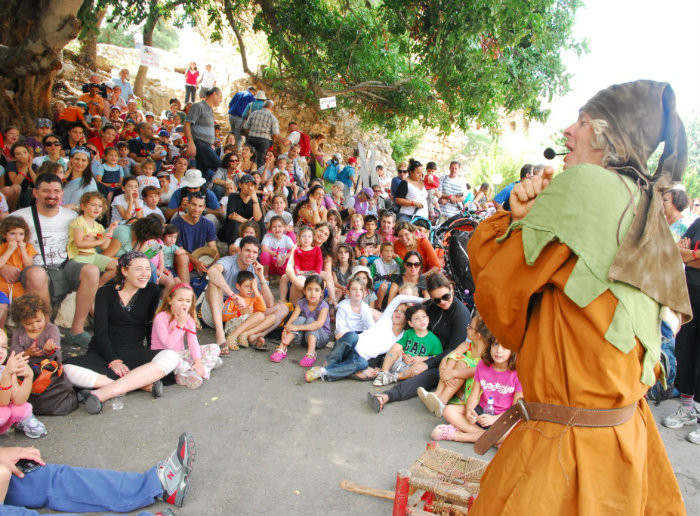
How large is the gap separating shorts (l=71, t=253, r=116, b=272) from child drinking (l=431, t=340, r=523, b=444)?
3.55 metres

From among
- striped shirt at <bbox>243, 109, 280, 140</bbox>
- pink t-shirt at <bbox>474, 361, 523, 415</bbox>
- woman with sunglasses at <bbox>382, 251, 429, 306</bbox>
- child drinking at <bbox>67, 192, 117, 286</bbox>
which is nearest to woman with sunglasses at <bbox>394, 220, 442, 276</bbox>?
woman with sunglasses at <bbox>382, 251, 429, 306</bbox>

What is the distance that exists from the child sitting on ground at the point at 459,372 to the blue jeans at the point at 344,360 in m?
0.73

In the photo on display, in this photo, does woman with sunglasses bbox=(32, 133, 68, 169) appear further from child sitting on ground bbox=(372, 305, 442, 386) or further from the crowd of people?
child sitting on ground bbox=(372, 305, 442, 386)

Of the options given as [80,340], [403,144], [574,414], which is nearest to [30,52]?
[80,340]

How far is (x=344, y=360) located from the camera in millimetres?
5020

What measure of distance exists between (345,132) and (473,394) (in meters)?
11.4

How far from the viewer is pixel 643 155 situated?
1.52 metres

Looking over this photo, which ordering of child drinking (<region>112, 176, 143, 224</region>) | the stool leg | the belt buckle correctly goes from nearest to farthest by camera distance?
the belt buckle < the stool leg < child drinking (<region>112, 176, 143, 224</region>)

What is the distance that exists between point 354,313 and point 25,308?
2.95 meters

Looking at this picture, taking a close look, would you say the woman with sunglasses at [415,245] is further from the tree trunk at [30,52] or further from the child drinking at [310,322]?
the tree trunk at [30,52]

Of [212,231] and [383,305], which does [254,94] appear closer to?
[212,231]

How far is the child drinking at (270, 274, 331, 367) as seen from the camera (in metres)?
5.35

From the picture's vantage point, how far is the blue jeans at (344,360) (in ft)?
15.7

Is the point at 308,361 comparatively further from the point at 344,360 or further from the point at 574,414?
the point at 574,414
